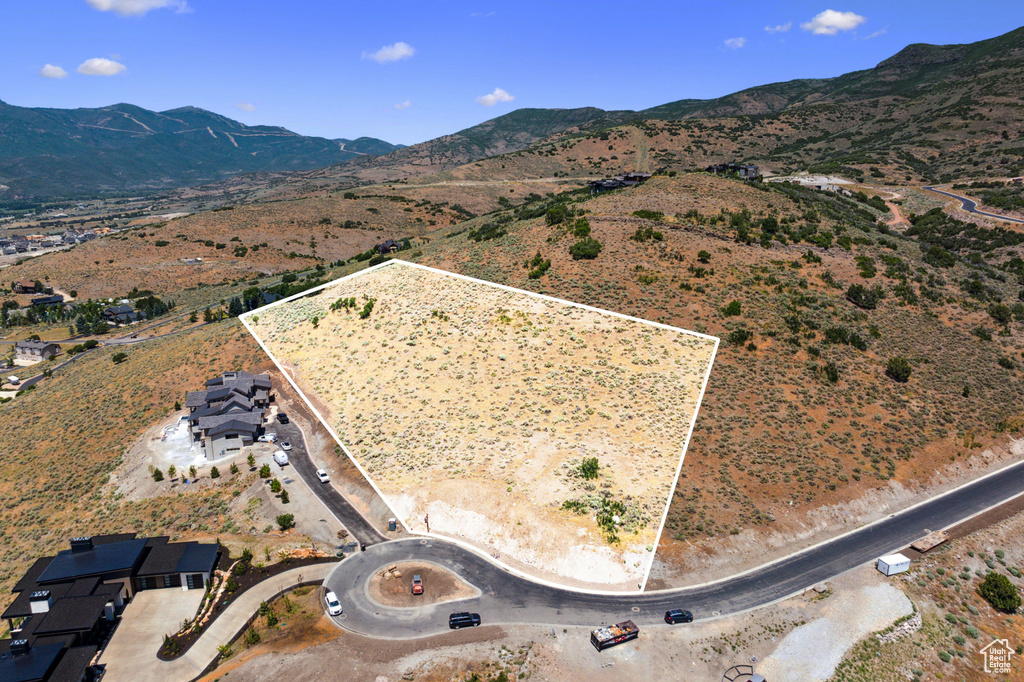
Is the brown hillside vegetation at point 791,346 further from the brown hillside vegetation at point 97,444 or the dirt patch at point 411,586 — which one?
the brown hillside vegetation at point 97,444

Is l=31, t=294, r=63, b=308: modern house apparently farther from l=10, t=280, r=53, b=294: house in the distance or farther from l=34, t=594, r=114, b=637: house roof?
l=34, t=594, r=114, b=637: house roof

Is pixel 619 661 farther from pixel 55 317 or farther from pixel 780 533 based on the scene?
pixel 55 317

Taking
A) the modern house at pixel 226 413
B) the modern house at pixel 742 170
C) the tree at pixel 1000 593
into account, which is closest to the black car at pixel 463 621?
the modern house at pixel 226 413

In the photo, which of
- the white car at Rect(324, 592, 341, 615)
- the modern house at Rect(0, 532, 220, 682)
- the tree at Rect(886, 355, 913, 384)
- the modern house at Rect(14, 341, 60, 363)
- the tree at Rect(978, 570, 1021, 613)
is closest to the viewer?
the modern house at Rect(0, 532, 220, 682)

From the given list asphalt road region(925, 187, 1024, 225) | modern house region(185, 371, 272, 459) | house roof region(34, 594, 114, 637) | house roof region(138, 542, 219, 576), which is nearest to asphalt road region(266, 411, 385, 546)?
modern house region(185, 371, 272, 459)

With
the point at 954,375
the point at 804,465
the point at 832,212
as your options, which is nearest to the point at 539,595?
the point at 804,465

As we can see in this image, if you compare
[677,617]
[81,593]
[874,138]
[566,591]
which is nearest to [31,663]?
[81,593]
